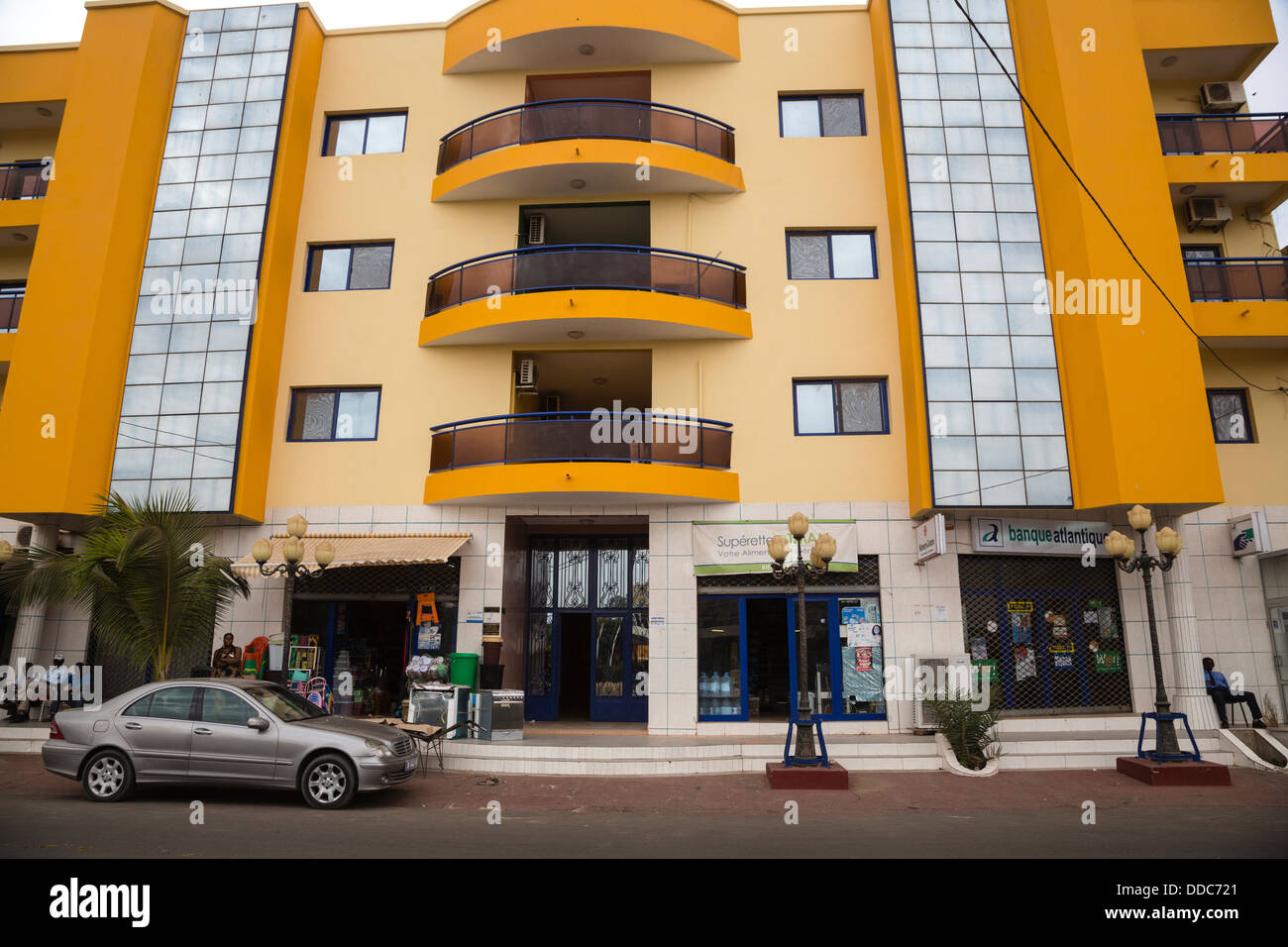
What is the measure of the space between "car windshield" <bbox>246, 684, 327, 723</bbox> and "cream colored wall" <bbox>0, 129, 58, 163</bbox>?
17940 millimetres

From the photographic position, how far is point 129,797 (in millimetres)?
9602

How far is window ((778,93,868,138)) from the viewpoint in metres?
17.6

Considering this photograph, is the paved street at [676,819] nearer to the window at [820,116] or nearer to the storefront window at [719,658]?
the storefront window at [719,658]

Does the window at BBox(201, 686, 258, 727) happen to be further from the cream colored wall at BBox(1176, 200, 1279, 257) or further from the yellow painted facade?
the cream colored wall at BBox(1176, 200, 1279, 257)

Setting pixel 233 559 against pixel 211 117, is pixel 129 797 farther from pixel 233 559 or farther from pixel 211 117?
pixel 211 117

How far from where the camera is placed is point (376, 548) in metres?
15.1

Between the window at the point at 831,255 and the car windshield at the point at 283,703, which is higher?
the window at the point at 831,255

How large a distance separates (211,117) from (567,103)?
324 inches

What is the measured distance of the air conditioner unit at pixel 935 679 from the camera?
1423cm

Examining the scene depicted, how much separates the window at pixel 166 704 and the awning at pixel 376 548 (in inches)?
178

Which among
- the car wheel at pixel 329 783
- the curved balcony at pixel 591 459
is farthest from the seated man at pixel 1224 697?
the car wheel at pixel 329 783

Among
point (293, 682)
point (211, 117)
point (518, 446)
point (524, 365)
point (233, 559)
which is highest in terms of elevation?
point (211, 117)

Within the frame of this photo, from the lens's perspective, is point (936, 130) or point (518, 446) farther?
point (936, 130)
